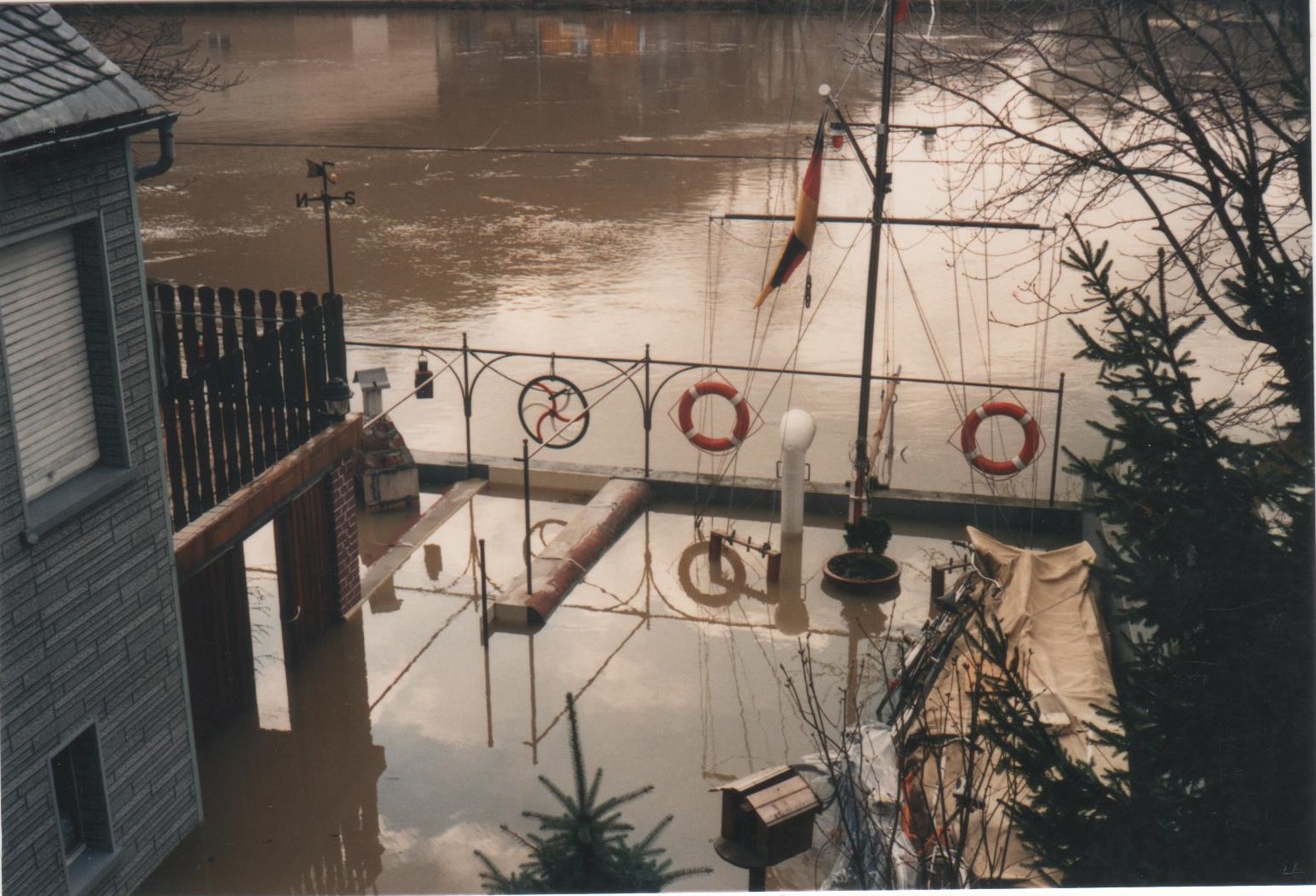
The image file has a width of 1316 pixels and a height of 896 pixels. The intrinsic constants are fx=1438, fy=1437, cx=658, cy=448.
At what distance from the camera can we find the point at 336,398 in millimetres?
10695

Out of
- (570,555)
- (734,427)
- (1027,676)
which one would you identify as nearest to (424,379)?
(570,555)

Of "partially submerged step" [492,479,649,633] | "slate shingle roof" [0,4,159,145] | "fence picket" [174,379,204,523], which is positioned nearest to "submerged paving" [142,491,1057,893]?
"partially submerged step" [492,479,649,633]

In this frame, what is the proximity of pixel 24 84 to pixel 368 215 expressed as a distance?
2449 centimetres

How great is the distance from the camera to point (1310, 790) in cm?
581

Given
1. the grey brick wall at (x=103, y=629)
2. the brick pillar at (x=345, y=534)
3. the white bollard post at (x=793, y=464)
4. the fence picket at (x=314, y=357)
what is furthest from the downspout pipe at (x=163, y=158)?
the white bollard post at (x=793, y=464)

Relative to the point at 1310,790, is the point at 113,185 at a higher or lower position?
higher

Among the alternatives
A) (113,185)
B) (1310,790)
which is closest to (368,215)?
(113,185)

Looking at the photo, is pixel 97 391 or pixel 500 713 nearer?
pixel 97 391

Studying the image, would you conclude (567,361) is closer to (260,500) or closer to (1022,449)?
(1022,449)

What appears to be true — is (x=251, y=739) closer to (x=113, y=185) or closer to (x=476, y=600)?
(x=476, y=600)

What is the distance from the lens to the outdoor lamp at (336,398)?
35.0 ft

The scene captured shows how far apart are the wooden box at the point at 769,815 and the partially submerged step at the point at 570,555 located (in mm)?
5300

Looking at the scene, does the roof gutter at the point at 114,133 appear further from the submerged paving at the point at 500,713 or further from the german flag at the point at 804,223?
the german flag at the point at 804,223

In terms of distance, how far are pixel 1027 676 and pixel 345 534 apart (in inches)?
214
